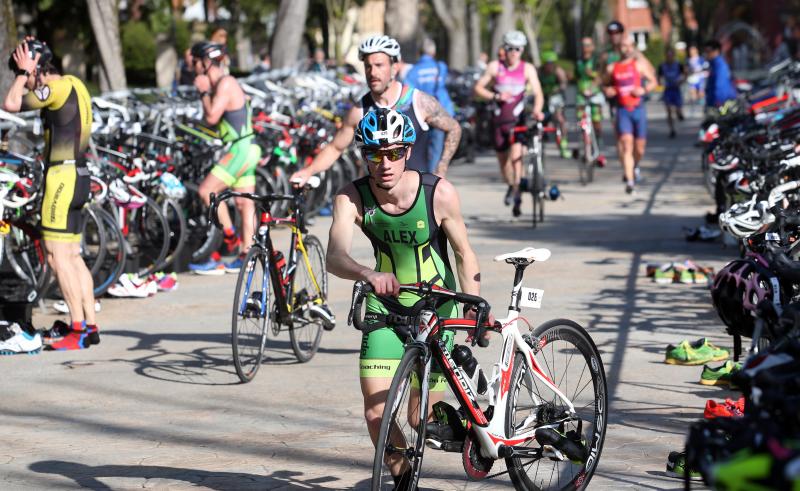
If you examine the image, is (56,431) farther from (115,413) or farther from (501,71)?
(501,71)

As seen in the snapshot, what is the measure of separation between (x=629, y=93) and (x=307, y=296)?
9565mm

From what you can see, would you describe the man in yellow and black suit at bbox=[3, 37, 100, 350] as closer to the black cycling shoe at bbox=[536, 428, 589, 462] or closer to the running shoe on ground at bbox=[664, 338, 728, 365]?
the running shoe on ground at bbox=[664, 338, 728, 365]

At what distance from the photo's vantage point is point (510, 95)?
16656mm

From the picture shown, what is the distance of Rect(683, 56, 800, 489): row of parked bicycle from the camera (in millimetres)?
3434

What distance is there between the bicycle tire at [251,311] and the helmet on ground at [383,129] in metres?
2.99

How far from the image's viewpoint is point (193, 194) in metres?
13.8

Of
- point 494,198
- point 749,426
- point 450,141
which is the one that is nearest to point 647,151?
point 494,198

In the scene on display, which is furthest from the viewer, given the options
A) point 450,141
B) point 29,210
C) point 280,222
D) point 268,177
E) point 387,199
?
point 268,177

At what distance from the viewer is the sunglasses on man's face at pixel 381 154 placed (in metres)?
5.64

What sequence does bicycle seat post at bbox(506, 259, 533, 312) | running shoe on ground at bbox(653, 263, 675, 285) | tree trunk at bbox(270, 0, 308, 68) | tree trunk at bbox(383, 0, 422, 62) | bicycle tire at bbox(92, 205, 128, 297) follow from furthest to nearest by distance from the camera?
tree trunk at bbox(383, 0, 422, 62) → tree trunk at bbox(270, 0, 308, 68) → running shoe on ground at bbox(653, 263, 675, 285) → bicycle tire at bbox(92, 205, 128, 297) → bicycle seat post at bbox(506, 259, 533, 312)

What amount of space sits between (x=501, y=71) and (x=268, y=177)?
3564 mm

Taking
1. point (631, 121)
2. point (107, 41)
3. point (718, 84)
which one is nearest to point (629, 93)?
point (631, 121)

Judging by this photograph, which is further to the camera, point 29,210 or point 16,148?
point 16,148

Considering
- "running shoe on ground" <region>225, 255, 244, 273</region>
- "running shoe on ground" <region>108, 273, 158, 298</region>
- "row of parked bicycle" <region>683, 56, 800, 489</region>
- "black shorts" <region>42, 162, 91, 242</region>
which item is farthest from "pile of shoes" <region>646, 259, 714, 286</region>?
"black shorts" <region>42, 162, 91, 242</region>
